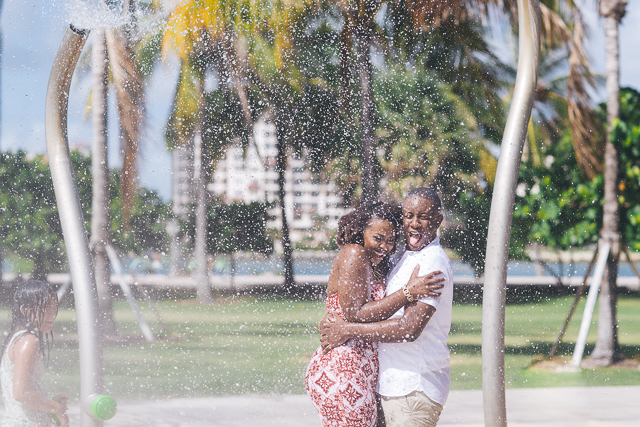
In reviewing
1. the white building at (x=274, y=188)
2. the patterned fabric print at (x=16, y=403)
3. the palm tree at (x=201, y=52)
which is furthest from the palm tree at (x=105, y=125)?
the white building at (x=274, y=188)

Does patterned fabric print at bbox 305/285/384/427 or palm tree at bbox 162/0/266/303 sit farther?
palm tree at bbox 162/0/266/303

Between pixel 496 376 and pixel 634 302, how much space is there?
22.3 metres

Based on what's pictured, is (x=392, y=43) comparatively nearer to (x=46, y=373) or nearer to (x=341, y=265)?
(x=46, y=373)

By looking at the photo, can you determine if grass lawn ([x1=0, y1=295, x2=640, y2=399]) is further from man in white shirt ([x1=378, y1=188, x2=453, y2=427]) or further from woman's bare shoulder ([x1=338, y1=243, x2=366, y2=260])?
woman's bare shoulder ([x1=338, y1=243, x2=366, y2=260])

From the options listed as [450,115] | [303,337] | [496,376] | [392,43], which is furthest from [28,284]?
[450,115]

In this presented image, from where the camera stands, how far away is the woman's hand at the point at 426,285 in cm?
245

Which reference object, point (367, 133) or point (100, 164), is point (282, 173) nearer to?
point (100, 164)

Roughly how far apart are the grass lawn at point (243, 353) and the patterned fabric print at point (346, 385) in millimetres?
4870

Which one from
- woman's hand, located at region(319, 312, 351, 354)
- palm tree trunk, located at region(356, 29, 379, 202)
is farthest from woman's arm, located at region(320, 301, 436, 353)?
palm tree trunk, located at region(356, 29, 379, 202)

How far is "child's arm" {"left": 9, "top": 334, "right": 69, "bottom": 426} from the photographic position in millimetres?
3016

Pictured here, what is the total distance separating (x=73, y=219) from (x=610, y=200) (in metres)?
6.36

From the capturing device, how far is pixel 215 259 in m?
25.2

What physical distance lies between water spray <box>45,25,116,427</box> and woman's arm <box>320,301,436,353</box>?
6.32ft

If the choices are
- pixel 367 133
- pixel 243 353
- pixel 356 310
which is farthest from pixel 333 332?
pixel 243 353
